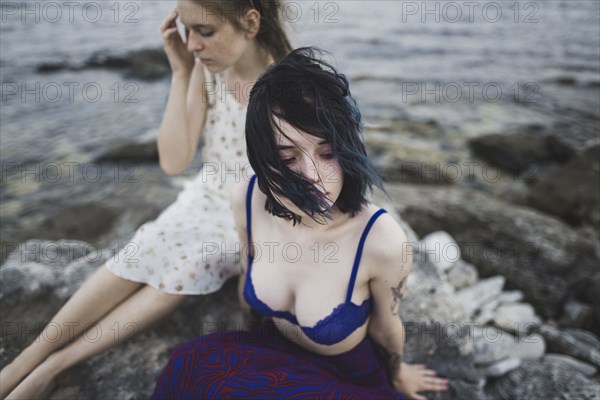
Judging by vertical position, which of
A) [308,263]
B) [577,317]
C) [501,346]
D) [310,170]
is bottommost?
[577,317]

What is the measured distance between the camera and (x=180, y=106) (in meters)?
2.63

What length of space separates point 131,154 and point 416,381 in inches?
222

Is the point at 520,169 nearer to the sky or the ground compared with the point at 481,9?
nearer to the ground

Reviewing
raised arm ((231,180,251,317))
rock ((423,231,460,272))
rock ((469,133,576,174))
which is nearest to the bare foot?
raised arm ((231,180,251,317))

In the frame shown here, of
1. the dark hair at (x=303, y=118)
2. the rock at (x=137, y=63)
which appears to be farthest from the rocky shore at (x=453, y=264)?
A: the rock at (x=137, y=63)

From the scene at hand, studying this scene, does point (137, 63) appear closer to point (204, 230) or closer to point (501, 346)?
point (204, 230)

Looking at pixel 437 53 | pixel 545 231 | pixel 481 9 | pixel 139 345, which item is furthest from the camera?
pixel 481 9

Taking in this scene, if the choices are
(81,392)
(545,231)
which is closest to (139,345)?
(81,392)

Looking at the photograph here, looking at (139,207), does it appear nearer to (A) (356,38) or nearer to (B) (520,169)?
(B) (520,169)

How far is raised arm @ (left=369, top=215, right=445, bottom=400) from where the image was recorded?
1.77 meters

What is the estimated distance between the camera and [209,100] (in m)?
2.73

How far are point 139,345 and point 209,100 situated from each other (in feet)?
4.65

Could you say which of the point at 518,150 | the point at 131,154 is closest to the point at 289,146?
the point at 131,154

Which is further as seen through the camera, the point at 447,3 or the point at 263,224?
the point at 447,3
